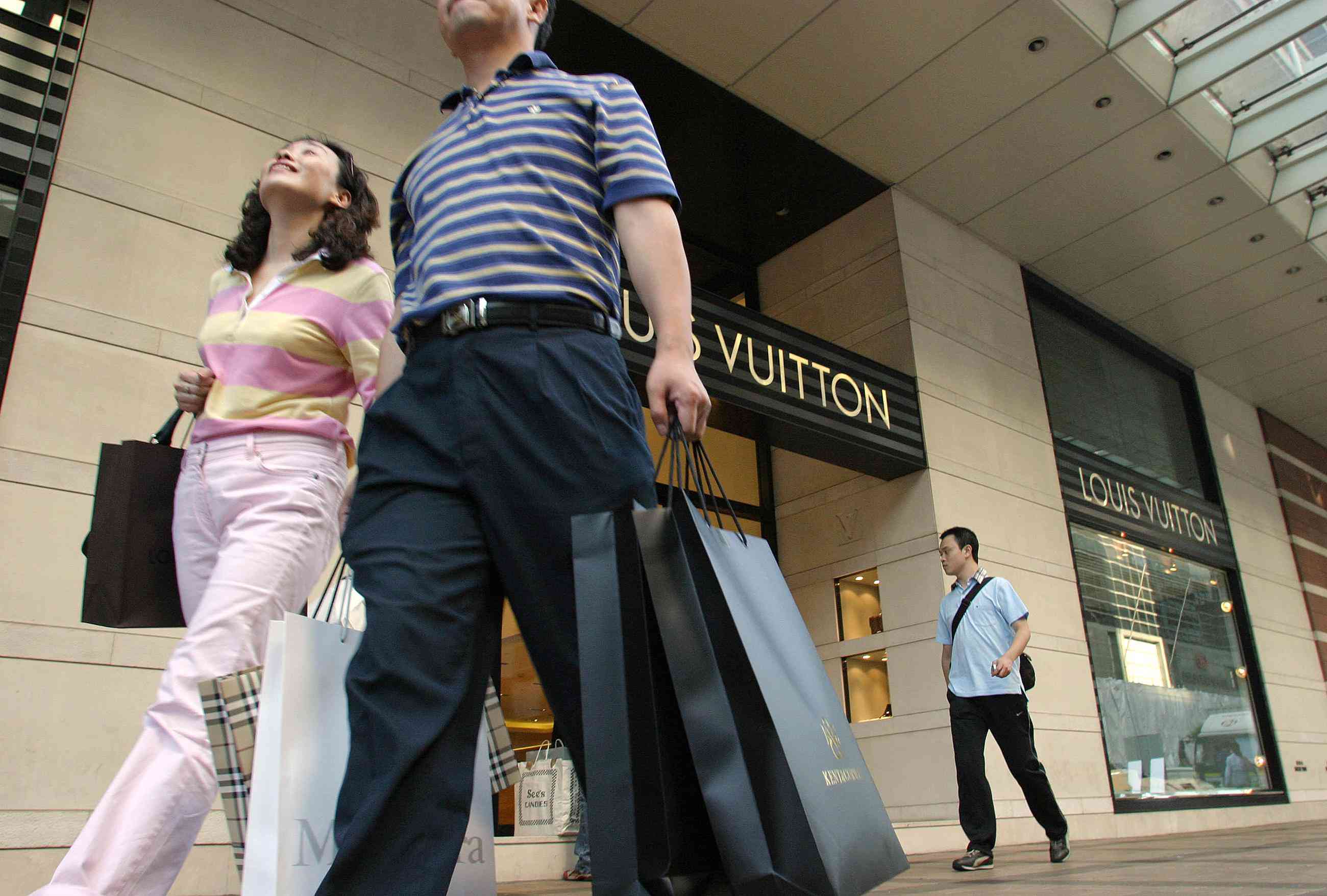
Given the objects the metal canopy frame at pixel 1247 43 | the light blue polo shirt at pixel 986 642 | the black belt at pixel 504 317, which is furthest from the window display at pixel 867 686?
the black belt at pixel 504 317

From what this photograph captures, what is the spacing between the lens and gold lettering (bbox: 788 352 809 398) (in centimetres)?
719

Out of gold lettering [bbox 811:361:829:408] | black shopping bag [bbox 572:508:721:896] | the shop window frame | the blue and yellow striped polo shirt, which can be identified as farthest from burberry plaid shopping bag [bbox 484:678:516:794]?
the shop window frame

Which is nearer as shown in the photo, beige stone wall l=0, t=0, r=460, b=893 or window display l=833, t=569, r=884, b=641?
beige stone wall l=0, t=0, r=460, b=893

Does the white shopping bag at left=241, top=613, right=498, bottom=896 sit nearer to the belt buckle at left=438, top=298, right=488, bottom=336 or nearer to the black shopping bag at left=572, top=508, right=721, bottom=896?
the black shopping bag at left=572, top=508, right=721, bottom=896

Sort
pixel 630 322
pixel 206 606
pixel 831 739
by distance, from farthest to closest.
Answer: pixel 630 322 → pixel 206 606 → pixel 831 739

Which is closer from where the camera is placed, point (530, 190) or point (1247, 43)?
point (530, 190)

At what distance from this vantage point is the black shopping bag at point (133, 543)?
182 centimetres

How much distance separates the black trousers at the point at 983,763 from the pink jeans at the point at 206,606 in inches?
145

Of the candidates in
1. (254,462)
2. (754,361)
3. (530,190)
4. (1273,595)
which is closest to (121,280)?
(254,462)

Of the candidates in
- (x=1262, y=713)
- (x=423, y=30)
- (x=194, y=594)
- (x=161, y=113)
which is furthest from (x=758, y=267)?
(x=194, y=594)

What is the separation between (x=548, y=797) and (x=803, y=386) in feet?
11.2

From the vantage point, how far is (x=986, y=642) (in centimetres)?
488

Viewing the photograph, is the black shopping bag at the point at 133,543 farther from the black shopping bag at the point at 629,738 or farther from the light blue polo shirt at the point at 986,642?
Result: the light blue polo shirt at the point at 986,642

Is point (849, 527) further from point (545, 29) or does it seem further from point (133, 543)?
point (133, 543)
